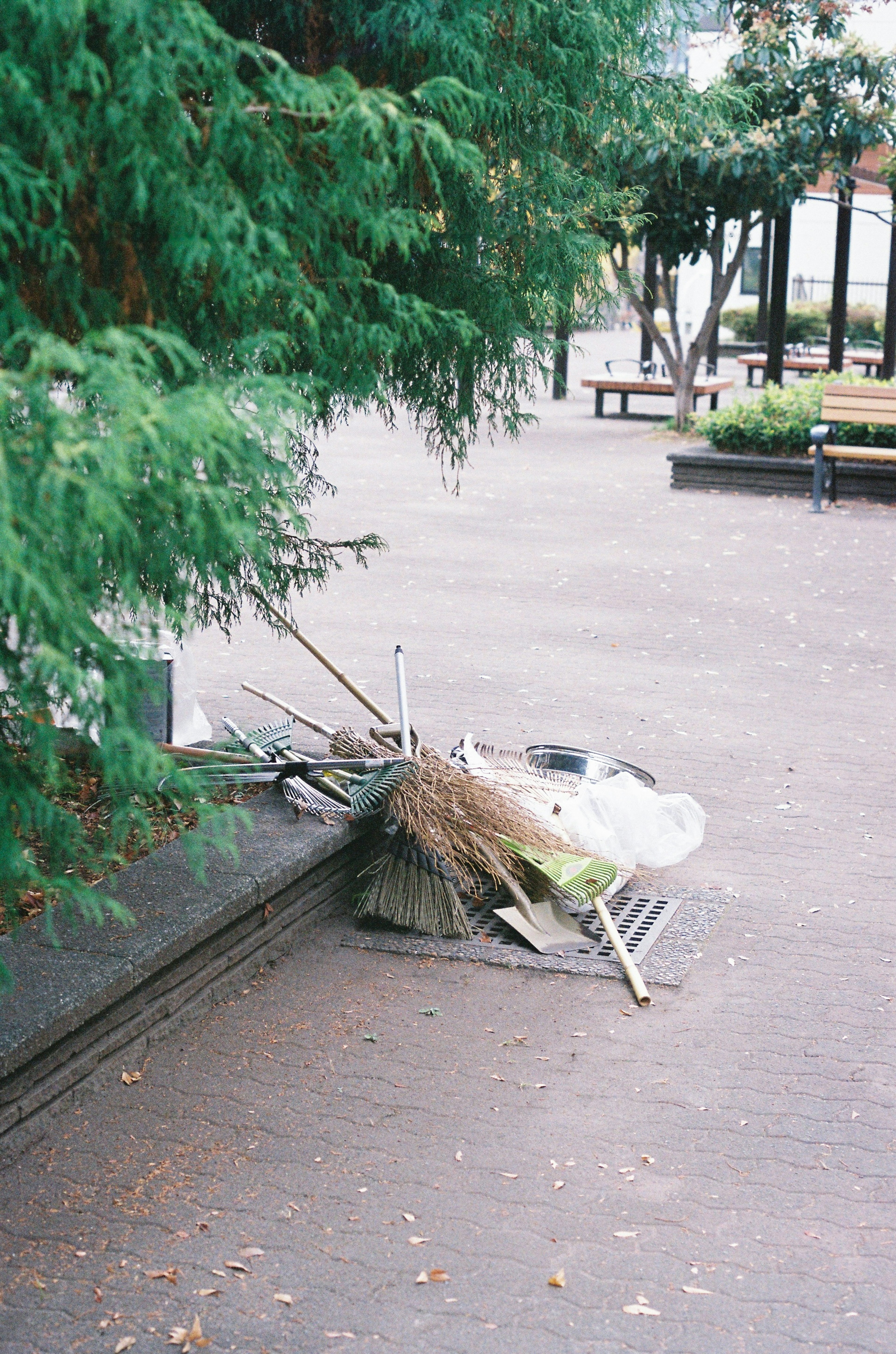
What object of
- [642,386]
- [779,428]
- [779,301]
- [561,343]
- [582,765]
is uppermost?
[779,301]

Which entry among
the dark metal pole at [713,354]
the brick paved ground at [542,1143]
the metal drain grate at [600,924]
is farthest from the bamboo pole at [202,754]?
the dark metal pole at [713,354]

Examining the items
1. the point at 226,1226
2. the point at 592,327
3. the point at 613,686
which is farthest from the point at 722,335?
the point at 226,1226

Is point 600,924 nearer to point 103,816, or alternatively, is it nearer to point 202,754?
point 202,754

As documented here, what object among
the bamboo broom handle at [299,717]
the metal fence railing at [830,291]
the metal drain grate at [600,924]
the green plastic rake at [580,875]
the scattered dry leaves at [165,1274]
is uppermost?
the metal fence railing at [830,291]

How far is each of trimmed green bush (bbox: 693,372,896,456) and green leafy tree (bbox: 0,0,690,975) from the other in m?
11.0

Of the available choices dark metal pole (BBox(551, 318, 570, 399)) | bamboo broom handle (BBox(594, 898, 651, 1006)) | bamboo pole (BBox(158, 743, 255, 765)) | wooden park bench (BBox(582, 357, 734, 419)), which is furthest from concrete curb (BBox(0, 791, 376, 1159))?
wooden park bench (BBox(582, 357, 734, 419))

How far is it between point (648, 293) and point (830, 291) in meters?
21.0

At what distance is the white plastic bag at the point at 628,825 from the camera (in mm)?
5168

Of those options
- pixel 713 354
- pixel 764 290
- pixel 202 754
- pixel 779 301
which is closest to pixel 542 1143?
pixel 202 754

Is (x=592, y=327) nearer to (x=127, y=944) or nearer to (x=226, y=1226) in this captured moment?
(x=127, y=944)

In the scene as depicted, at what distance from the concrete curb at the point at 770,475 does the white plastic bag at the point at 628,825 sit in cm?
925

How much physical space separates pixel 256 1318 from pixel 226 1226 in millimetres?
316

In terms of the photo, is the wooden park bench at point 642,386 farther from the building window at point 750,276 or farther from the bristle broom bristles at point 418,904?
the building window at point 750,276

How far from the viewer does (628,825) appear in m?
5.26
